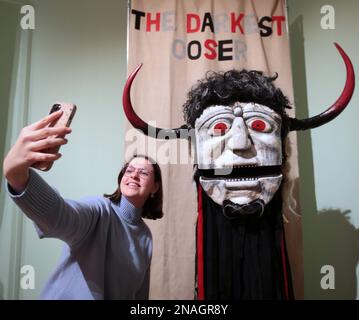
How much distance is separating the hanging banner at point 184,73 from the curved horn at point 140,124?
0.06 m

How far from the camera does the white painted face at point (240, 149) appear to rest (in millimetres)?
833

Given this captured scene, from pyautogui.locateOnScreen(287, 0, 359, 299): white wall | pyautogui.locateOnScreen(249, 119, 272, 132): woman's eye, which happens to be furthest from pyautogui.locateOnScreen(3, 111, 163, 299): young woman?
pyautogui.locateOnScreen(287, 0, 359, 299): white wall

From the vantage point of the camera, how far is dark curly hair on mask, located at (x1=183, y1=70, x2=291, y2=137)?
0.87 m

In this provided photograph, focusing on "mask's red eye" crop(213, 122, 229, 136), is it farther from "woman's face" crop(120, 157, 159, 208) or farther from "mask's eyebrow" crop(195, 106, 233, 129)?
"woman's face" crop(120, 157, 159, 208)

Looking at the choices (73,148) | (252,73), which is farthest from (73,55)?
(252,73)

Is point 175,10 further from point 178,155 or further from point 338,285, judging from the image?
point 338,285

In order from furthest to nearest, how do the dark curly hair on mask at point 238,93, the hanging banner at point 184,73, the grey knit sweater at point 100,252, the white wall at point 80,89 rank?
the white wall at point 80,89
the hanging banner at point 184,73
the dark curly hair on mask at point 238,93
the grey knit sweater at point 100,252

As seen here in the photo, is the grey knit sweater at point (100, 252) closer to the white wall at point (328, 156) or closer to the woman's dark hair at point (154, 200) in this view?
the woman's dark hair at point (154, 200)

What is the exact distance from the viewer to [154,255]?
963 millimetres

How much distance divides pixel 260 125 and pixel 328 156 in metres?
0.40
